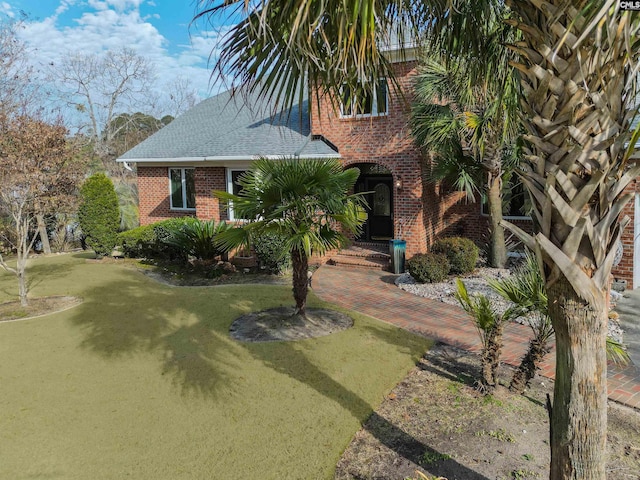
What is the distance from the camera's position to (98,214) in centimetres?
1441

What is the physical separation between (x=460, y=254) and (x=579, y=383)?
8.42 m

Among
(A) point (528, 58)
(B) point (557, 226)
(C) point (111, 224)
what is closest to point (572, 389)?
(B) point (557, 226)

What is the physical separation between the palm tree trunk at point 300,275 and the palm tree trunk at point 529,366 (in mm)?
3663

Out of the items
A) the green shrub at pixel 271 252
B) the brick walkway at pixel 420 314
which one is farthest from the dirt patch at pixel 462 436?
the green shrub at pixel 271 252

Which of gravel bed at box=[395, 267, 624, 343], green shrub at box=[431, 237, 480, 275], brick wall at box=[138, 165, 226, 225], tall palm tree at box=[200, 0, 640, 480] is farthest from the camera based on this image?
brick wall at box=[138, 165, 226, 225]

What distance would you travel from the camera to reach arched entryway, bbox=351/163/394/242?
51.1 feet

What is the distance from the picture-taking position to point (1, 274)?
507 inches

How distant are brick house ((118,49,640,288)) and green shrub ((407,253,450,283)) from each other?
1.97 m

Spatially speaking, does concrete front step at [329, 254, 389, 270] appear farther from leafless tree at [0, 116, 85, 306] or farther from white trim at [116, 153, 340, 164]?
leafless tree at [0, 116, 85, 306]

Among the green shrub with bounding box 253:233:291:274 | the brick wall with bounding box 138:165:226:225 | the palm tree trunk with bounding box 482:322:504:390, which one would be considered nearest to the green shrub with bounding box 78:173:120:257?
the brick wall with bounding box 138:165:226:225

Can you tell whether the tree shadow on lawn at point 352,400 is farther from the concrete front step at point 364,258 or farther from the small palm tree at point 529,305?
the concrete front step at point 364,258

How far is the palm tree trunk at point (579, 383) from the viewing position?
2.59m

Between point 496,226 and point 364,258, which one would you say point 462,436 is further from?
point 364,258

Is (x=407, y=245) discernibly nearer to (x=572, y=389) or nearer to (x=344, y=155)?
(x=344, y=155)
